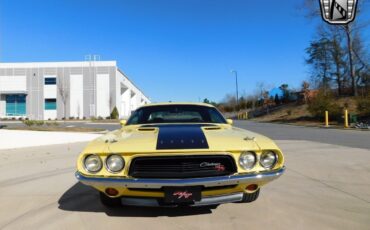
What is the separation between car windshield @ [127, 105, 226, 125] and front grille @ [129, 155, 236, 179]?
5.84ft

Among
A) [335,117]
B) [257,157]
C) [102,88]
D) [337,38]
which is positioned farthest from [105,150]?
[102,88]

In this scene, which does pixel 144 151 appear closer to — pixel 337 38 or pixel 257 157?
pixel 257 157

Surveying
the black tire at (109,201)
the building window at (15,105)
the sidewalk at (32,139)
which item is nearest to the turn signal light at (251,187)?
the black tire at (109,201)

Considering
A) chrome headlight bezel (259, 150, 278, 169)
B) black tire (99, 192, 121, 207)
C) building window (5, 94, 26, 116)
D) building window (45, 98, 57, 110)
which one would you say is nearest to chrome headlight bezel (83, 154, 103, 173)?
black tire (99, 192, 121, 207)

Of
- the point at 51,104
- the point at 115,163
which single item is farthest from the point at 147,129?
the point at 51,104

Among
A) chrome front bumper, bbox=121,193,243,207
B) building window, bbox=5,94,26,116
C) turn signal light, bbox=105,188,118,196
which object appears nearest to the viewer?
chrome front bumper, bbox=121,193,243,207

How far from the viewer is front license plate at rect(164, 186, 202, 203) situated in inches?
126

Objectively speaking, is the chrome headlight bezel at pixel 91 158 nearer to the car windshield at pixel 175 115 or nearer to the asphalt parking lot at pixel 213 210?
the asphalt parking lot at pixel 213 210

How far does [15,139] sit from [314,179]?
1118cm

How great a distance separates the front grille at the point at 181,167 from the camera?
10.6 feet

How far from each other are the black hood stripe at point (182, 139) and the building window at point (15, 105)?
2170 inches

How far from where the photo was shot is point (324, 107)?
28688mm

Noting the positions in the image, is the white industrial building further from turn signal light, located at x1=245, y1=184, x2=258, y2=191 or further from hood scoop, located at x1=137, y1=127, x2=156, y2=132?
turn signal light, located at x1=245, y1=184, x2=258, y2=191

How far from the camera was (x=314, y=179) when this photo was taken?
5.82 m
